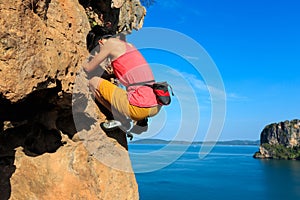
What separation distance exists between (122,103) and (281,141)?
14588 cm

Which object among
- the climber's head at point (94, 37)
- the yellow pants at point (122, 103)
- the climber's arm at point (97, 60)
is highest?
the climber's head at point (94, 37)

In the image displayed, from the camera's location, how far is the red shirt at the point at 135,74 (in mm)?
4012

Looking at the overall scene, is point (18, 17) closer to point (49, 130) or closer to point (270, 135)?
point (49, 130)

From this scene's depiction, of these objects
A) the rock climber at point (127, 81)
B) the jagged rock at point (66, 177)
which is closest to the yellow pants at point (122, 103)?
the rock climber at point (127, 81)

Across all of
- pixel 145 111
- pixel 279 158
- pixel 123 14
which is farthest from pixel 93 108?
pixel 279 158

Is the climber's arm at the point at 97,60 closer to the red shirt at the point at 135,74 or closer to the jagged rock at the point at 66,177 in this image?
the red shirt at the point at 135,74

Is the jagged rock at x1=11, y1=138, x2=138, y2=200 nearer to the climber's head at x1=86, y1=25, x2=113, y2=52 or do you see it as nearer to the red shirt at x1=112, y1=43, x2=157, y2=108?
the red shirt at x1=112, y1=43, x2=157, y2=108

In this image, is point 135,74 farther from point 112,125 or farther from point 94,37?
point 94,37

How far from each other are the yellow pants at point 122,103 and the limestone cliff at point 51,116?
0.83 ft

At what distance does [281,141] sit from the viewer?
136 metres

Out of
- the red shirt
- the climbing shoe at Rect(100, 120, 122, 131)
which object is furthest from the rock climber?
the climbing shoe at Rect(100, 120, 122, 131)

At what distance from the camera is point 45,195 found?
12.6 feet

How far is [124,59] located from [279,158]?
448 ft

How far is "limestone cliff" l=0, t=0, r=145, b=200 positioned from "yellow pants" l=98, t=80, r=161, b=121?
0.25 meters
